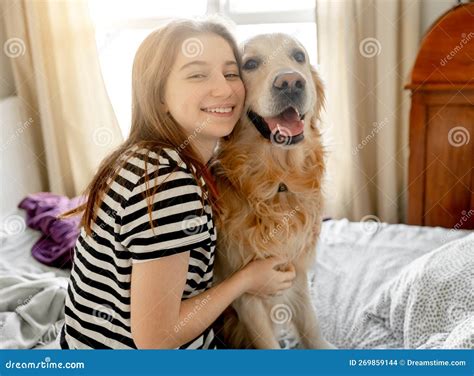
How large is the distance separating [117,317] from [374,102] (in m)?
0.65

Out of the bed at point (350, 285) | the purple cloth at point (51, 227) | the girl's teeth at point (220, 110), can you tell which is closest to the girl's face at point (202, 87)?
the girl's teeth at point (220, 110)

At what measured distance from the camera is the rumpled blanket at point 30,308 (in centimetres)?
91

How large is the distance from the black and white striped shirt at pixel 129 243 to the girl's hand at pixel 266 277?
7cm

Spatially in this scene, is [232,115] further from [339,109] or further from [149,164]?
[339,109]

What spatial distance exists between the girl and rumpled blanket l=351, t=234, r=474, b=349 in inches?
13.3

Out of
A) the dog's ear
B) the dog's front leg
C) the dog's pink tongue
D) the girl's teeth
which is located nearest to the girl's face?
the girl's teeth

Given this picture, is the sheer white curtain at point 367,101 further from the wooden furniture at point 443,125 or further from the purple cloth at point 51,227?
the purple cloth at point 51,227

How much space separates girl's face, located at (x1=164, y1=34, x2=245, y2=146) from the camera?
2.16 feet

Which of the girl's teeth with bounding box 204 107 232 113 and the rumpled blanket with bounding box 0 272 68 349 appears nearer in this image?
the girl's teeth with bounding box 204 107 232 113

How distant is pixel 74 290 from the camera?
2.52 feet

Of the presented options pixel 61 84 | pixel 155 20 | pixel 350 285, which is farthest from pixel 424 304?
pixel 61 84

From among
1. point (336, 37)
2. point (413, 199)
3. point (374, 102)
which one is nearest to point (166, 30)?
point (336, 37)

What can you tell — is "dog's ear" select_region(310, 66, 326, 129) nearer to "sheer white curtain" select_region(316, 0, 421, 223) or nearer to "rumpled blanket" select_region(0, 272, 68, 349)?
"sheer white curtain" select_region(316, 0, 421, 223)

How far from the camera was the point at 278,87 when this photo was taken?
29.5 inches
